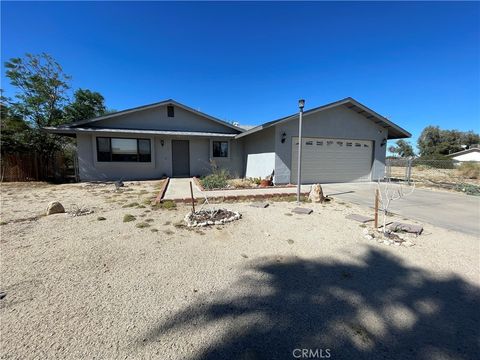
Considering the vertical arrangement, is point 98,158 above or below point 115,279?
above

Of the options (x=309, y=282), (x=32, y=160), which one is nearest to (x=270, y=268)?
(x=309, y=282)

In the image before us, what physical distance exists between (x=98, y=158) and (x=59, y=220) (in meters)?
8.29

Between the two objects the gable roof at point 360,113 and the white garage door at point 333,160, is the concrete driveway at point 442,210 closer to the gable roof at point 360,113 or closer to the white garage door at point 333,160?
the white garage door at point 333,160

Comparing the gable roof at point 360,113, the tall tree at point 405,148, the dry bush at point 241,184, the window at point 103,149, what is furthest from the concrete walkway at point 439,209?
the tall tree at point 405,148

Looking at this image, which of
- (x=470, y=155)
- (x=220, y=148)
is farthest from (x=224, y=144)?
(x=470, y=155)

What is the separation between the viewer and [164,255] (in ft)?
11.4

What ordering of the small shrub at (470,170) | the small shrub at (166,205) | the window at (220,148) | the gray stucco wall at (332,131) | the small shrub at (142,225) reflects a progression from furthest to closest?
the small shrub at (470,170) → the window at (220,148) → the gray stucco wall at (332,131) → the small shrub at (166,205) → the small shrub at (142,225)

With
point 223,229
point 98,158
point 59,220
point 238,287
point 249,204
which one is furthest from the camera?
point 98,158

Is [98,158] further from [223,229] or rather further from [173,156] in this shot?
[223,229]

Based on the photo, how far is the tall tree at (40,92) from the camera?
535 inches

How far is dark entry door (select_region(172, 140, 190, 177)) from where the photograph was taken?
13820 millimetres

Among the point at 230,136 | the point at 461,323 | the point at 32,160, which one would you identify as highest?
the point at 230,136

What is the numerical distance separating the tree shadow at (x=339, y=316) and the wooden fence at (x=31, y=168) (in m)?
14.8

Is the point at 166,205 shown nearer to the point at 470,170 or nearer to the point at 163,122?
the point at 163,122
